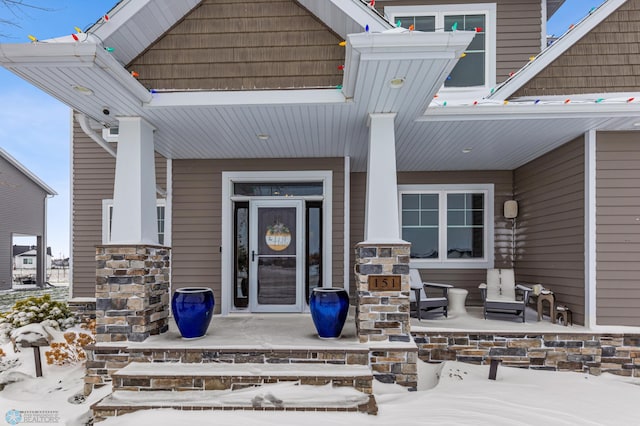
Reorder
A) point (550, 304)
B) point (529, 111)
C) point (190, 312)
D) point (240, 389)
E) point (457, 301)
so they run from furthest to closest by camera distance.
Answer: point (457, 301) < point (550, 304) < point (529, 111) < point (190, 312) < point (240, 389)

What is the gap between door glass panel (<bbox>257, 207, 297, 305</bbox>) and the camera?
6.25 meters

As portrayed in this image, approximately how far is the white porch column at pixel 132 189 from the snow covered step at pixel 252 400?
1519 millimetres

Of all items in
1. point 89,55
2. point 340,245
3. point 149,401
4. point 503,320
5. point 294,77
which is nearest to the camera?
point 89,55

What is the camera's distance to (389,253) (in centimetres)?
411

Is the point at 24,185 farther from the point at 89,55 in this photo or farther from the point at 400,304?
the point at 400,304

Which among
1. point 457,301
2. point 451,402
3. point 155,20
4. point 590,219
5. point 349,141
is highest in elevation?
point 155,20

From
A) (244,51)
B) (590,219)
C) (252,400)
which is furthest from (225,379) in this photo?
(590,219)

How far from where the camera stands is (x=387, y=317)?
13.4 feet

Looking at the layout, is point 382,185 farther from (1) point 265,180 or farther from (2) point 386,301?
(1) point 265,180

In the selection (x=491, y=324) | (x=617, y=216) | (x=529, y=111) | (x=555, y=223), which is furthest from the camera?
(x=555, y=223)

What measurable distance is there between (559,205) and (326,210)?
3266 mm

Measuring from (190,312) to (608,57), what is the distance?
232 inches

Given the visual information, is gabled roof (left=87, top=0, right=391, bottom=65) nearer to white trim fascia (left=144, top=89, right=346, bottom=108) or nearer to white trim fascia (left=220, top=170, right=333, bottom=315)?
white trim fascia (left=144, top=89, right=346, bottom=108)

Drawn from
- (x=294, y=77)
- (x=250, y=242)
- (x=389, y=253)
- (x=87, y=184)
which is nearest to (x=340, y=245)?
(x=250, y=242)
